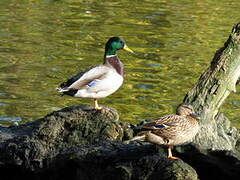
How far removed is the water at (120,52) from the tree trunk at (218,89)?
3.12 m

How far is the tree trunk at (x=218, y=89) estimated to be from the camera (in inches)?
383

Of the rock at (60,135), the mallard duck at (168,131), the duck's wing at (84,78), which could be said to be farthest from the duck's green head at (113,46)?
the mallard duck at (168,131)

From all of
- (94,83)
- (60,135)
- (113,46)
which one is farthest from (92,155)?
(113,46)

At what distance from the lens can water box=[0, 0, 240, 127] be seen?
550 inches

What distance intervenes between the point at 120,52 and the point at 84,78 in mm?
8854

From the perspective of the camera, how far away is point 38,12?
21.5 meters

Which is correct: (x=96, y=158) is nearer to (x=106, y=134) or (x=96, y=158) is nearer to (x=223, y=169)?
(x=106, y=134)

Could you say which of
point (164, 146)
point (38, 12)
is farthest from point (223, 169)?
point (38, 12)

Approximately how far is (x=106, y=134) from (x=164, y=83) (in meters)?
6.75

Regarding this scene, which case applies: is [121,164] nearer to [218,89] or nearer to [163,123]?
[163,123]

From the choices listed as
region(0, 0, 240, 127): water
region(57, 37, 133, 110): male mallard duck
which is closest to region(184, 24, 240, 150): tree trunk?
region(57, 37, 133, 110): male mallard duck

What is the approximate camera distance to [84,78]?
9234 mm

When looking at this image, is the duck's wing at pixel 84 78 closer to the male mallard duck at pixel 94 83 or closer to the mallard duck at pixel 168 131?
the male mallard duck at pixel 94 83

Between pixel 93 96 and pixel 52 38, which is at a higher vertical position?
pixel 93 96
